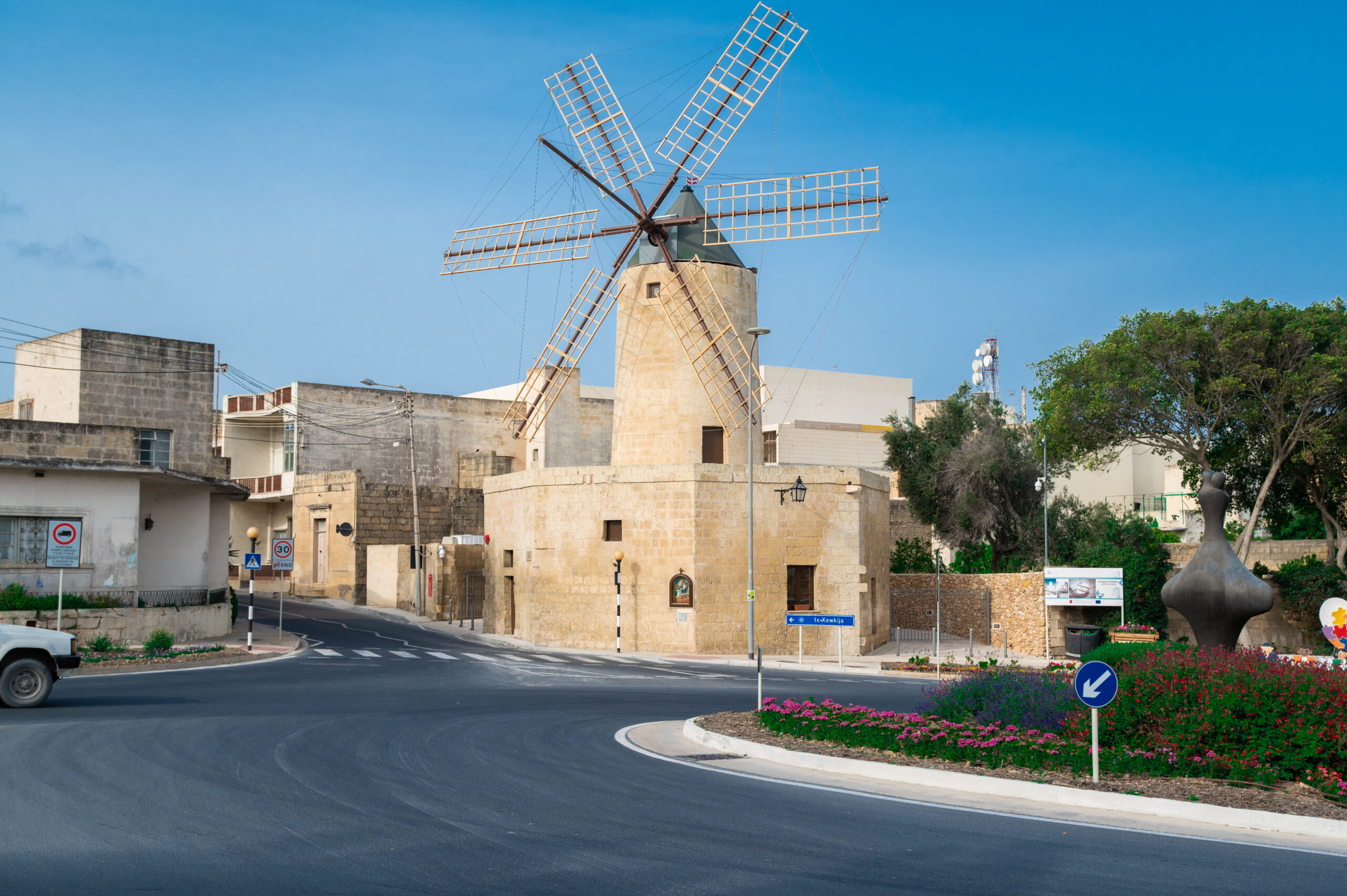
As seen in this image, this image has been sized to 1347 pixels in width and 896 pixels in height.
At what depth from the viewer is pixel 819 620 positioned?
70.6 feet

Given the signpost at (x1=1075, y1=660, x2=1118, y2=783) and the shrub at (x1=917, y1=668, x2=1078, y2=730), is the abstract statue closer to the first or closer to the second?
the shrub at (x1=917, y1=668, x2=1078, y2=730)

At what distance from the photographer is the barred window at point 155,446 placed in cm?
3850

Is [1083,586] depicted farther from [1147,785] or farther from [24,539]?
[24,539]

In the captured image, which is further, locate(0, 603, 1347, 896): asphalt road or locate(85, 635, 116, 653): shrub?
locate(85, 635, 116, 653): shrub

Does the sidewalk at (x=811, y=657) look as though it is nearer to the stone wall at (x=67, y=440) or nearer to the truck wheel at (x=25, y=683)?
the stone wall at (x=67, y=440)

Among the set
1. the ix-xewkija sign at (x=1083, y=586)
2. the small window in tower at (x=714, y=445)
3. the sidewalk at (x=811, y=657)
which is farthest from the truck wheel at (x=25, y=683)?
the ix-xewkija sign at (x=1083, y=586)

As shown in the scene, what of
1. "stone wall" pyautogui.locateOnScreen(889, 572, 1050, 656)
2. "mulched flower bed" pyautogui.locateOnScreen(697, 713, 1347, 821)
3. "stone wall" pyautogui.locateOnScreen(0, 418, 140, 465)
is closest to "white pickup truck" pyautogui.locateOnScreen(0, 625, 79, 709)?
"mulched flower bed" pyautogui.locateOnScreen(697, 713, 1347, 821)

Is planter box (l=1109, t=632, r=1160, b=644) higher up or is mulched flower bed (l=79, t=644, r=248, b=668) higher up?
mulched flower bed (l=79, t=644, r=248, b=668)

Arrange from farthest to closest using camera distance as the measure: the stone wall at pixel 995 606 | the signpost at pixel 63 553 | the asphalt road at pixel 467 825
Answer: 1. the stone wall at pixel 995 606
2. the signpost at pixel 63 553
3. the asphalt road at pixel 467 825

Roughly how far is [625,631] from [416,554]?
50.7 feet

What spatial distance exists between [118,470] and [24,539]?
271 centimetres

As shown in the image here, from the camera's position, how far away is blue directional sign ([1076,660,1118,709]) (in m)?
11.2

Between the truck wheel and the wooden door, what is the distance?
36875mm

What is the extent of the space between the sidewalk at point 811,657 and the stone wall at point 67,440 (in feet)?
40.5
